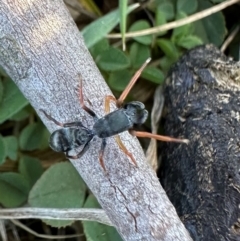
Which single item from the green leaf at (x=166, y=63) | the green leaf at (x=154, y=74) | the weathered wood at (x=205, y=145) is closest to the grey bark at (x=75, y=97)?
the weathered wood at (x=205, y=145)

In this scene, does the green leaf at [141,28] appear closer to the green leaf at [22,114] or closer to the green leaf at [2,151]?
the green leaf at [22,114]

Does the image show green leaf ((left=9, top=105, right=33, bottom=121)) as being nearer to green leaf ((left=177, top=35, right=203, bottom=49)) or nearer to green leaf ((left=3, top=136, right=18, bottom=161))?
green leaf ((left=3, top=136, right=18, bottom=161))

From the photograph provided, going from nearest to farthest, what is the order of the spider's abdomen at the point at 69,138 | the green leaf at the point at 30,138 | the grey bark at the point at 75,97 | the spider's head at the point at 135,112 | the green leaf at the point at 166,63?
the grey bark at the point at 75,97 < the spider's abdomen at the point at 69,138 < the spider's head at the point at 135,112 < the green leaf at the point at 30,138 < the green leaf at the point at 166,63

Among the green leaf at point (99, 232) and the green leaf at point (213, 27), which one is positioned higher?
the green leaf at point (213, 27)

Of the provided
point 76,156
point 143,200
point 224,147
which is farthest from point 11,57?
point 224,147

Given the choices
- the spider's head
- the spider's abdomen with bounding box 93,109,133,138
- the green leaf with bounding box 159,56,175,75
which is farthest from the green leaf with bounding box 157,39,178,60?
the spider's abdomen with bounding box 93,109,133,138

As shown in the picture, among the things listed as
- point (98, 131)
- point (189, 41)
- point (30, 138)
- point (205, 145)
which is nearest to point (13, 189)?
point (30, 138)

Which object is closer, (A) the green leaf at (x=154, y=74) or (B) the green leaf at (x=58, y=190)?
(B) the green leaf at (x=58, y=190)
